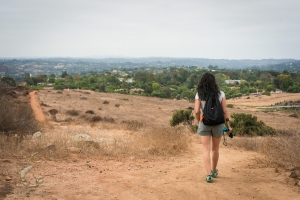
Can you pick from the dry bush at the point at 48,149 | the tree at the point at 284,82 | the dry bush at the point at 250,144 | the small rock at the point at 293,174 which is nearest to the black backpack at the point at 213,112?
the small rock at the point at 293,174

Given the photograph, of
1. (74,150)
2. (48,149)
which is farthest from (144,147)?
(48,149)

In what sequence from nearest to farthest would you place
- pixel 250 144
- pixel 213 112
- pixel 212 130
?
pixel 213 112 < pixel 212 130 < pixel 250 144

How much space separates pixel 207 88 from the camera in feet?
15.4

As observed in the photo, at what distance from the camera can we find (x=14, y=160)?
5965 millimetres

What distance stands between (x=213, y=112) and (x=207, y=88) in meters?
0.41

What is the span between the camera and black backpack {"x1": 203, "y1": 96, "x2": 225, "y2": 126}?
4609mm

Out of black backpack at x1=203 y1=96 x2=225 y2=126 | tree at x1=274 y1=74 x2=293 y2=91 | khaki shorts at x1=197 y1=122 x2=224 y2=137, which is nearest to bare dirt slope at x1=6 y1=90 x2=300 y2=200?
khaki shorts at x1=197 y1=122 x2=224 y2=137

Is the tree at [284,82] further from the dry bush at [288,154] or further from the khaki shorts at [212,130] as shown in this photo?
the khaki shorts at [212,130]

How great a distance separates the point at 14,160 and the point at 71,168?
1.28 metres

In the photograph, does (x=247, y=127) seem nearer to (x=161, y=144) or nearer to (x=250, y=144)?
(x=250, y=144)

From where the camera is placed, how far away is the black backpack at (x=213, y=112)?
15.1 feet

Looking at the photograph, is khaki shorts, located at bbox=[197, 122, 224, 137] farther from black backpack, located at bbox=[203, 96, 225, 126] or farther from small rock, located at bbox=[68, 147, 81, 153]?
small rock, located at bbox=[68, 147, 81, 153]

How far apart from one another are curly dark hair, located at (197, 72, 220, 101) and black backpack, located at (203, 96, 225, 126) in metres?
0.08

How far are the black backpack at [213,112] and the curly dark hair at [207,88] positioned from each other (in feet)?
0.27
